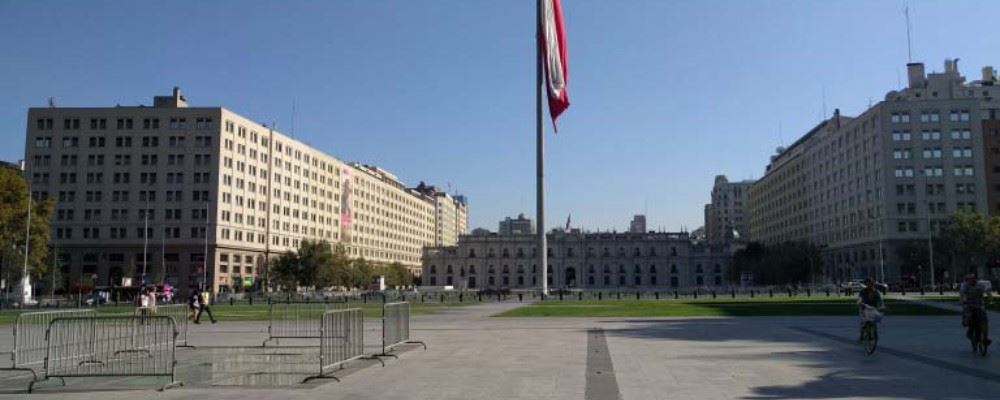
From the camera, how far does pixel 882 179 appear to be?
115 metres

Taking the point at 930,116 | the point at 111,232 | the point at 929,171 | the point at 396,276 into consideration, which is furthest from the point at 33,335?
the point at 396,276

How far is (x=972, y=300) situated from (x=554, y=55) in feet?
128

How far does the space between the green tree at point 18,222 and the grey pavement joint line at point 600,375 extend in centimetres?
6493

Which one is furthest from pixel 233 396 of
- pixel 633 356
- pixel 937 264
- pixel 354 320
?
pixel 937 264

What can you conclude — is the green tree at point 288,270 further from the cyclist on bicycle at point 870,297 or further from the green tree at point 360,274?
the cyclist on bicycle at point 870,297

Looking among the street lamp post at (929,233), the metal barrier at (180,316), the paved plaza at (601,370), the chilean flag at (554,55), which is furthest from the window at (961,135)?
the metal barrier at (180,316)

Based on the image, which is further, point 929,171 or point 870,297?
point 929,171

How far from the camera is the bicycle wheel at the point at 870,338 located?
60.3 ft

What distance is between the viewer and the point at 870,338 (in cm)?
1845

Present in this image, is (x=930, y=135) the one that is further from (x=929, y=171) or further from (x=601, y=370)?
(x=601, y=370)

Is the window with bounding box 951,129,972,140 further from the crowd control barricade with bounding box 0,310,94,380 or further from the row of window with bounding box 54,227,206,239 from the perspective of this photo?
the crowd control barricade with bounding box 0,310,94,380

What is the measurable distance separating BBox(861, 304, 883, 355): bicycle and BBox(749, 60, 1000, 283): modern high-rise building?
312 feet

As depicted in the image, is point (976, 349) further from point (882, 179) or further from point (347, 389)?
point (882, 179)

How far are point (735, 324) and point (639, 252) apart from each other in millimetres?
159074
